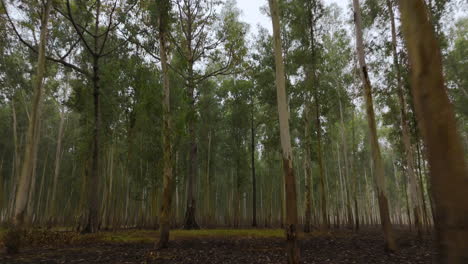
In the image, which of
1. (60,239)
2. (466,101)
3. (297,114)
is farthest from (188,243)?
(466,101)

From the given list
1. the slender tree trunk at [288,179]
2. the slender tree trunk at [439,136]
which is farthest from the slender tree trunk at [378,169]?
the slender tree trunk at [439,136]

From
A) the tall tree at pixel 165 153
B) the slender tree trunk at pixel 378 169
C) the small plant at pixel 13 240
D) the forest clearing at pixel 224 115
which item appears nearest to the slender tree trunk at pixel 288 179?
the forest clearing at pixel 224 115

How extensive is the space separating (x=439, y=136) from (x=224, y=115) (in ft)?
77.9

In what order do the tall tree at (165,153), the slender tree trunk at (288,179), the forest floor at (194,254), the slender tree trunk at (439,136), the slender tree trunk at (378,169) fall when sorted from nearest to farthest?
the slender tree trunk at (439,136) → the slender tree trunk at (288,179) → the forest floor at (194,254) → the slender tree trunk at (378,169) → the tall tree at (165,153)

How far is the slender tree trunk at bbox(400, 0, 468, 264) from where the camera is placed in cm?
155

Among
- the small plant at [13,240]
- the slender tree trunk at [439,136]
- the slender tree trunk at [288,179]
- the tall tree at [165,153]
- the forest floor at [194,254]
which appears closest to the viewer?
the slender tree trunk at [439,136]

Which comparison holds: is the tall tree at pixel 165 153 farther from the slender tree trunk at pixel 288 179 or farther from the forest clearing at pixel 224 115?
the slender tree trunk at pixel 288 179

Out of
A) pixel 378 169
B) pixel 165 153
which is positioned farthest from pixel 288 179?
pixel 165 153

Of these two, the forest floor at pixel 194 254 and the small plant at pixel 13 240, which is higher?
the small plant at pixel 13 240

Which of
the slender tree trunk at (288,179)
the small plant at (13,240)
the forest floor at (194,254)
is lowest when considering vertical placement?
the forest floor at (194,254)

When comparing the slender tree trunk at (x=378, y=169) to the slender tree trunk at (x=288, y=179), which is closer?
the slender tree trunk at (x=288, y=179)

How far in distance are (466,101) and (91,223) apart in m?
25.6

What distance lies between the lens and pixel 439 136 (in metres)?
1.70

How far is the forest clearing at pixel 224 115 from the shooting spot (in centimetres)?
198
